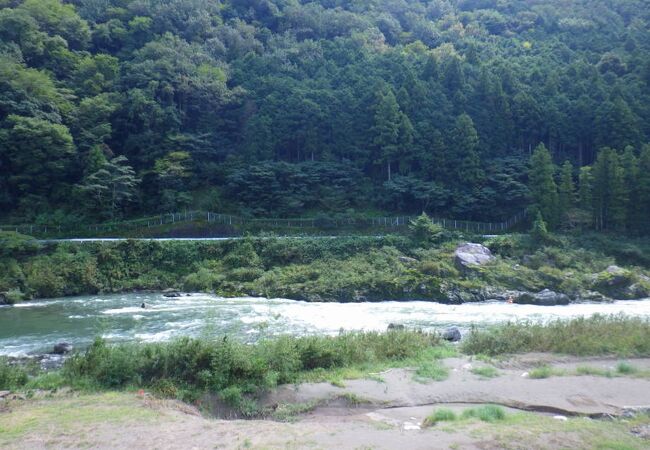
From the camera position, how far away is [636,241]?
121ft

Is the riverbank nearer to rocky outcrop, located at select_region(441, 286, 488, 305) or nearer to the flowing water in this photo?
the flowing water

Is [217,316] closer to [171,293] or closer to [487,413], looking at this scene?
[171,293]

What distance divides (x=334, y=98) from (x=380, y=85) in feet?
16.4

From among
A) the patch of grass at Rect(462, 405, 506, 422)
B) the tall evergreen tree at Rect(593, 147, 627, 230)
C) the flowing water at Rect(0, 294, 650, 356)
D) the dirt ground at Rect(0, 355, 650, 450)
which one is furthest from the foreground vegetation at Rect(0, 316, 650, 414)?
the tall evergreen tree at Rect(593, 147, 627, 230)

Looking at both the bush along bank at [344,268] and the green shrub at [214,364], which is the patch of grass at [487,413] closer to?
the green shrub at [214,364]

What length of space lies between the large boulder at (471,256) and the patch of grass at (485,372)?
1841cm

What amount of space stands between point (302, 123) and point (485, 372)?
41.8 metres

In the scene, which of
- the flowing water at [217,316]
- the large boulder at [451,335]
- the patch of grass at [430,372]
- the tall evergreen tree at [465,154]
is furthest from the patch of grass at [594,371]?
the tall evergreen tree at [465,154]

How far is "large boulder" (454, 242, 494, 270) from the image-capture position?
31433 millimetres

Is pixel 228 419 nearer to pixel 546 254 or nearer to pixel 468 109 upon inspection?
pixel 546 254

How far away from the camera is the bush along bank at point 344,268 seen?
94.2 ft

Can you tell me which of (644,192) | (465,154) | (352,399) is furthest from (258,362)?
(465,154)

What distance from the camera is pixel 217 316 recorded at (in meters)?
22.5

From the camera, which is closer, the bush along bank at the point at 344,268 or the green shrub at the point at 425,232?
the bush along bank at the point at 344,268
